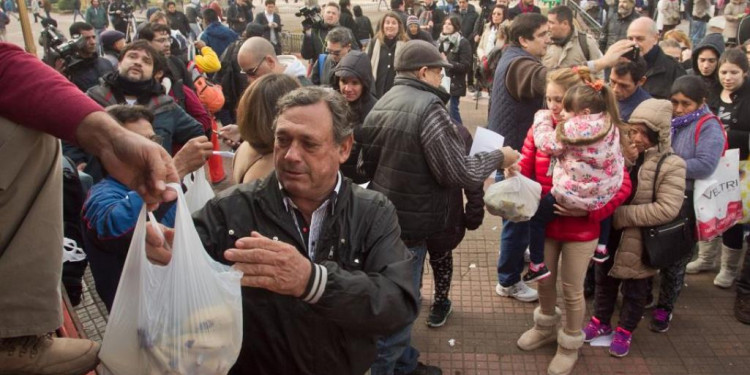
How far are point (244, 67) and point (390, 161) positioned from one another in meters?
1.93

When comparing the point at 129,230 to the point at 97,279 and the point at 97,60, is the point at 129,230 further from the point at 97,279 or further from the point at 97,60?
the point at 97,60

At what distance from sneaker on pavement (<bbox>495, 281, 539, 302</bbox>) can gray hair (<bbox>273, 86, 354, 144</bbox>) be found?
3021mm

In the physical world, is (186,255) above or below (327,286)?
above

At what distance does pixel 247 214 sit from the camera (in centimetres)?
210

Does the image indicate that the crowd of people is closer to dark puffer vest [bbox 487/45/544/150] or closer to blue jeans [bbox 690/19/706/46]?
dark puffer vest [bbox 487/45/544/150]

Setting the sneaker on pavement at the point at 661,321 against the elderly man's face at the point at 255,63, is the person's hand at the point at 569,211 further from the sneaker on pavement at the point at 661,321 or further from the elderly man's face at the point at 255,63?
the elderly man's face at the point at 255,63

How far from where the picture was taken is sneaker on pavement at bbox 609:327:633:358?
4.18m

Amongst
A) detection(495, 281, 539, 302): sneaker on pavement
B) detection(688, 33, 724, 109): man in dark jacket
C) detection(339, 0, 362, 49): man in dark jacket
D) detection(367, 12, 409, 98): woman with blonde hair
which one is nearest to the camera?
detection(495, 281, 539, 302): sneaker on pavement

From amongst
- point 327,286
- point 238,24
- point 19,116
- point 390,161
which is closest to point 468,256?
point 390,161

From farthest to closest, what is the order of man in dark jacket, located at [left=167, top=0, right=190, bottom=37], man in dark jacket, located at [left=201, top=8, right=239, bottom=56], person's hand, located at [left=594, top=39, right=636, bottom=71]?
man in dark jacket, located at [left=167, top=0, right=190, bottom=37]
man in dark jacket, located at [left=201, top=8, right=239, bottom=56]
person's hand, located at [left=594, top=39, right=636, bottom=71]

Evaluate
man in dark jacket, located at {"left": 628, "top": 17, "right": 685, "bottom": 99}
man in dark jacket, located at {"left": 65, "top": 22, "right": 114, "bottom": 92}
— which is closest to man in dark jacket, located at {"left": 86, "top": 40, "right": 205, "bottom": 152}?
man in dark jacket, located at {"left": 65, "top": 22, "right": 114, "bottom": 92}

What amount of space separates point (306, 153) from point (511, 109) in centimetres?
300

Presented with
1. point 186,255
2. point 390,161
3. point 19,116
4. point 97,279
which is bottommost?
point 97,279

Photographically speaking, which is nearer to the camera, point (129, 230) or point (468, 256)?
point (129, 230)
